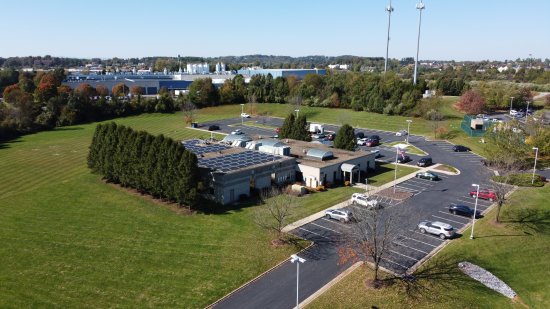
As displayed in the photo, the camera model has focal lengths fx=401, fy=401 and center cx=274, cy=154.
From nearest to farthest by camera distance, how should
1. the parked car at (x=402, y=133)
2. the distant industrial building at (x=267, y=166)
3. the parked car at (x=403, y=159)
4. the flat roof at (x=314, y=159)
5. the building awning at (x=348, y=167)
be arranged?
the distant industrial building at (x=267, y=166) < the building awning at (x=348, y=167) < the flat roof at (x=314, y=159) < the parked car at (x=403, y=159) < the parked car at (x=402, y=133)

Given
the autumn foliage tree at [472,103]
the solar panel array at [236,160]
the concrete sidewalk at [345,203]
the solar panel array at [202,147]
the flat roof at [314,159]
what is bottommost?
the concrete sidewalk at [345,203]

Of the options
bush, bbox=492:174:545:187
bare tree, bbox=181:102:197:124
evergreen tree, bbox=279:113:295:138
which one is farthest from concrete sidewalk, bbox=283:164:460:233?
bare tree, bbox=181:102:197:124

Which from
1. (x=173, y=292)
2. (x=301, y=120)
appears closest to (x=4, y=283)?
(x=173, y=292)

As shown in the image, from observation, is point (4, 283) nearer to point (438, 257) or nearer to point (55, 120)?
point (438, 257)

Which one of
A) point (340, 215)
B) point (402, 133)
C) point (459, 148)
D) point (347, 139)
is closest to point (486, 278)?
point (340, 215)

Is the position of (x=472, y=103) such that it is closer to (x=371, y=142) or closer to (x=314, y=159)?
(x=371, y=142)

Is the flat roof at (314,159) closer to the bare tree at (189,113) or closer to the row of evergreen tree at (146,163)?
the row of evergreen tree at (146,163)

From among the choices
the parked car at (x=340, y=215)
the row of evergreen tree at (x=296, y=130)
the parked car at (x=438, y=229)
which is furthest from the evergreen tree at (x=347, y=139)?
the parked car at (x=438, y=229)
